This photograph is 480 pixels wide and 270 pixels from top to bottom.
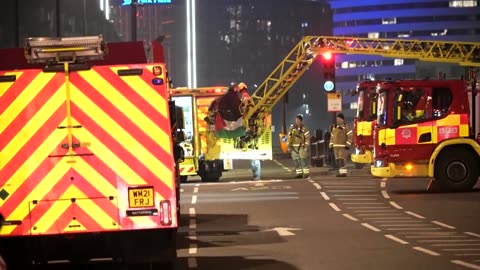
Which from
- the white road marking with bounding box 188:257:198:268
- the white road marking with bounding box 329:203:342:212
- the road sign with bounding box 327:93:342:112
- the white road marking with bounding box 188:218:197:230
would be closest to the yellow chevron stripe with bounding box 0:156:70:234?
the white road marking with bounding box 188:257:198:268

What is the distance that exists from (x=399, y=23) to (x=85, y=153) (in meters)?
154

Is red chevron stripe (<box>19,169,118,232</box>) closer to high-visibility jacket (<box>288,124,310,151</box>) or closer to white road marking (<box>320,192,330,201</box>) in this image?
white road marking (<box>320,192,330,201</box>)

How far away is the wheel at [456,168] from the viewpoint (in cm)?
1950

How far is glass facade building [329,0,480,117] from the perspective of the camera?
155625mm

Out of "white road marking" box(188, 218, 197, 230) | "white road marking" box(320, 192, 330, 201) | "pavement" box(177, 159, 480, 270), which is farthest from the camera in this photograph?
"white road marking" box(320, 192, 330, 201)

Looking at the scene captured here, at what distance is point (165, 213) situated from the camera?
820 centimetres

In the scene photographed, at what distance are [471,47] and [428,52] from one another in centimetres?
163

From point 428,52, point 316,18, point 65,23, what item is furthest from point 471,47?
point 316,18

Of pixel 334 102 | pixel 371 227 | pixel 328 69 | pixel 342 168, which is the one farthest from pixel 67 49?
pixel 334 102

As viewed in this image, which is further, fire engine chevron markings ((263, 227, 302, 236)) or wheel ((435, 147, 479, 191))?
wheel ((435, 147, 479, 191))

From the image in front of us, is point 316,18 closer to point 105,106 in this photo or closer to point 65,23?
point 65,23

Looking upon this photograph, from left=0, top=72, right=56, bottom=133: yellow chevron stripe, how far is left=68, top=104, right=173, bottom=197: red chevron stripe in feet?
1.24

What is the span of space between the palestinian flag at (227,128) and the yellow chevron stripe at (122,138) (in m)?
16.7

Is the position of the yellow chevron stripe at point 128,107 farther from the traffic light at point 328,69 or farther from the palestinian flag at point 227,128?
the traffic light at point 328,69
